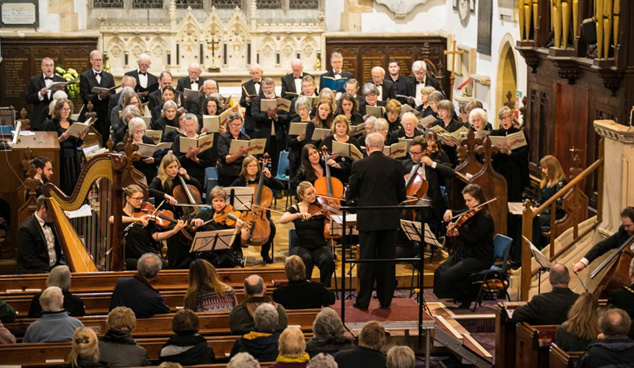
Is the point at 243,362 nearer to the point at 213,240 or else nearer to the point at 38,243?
the point at 213,240

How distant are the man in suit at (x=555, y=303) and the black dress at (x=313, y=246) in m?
2.60

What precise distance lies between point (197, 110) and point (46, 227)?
4.55 meters

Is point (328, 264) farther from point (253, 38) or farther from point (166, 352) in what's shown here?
point (253, 38)

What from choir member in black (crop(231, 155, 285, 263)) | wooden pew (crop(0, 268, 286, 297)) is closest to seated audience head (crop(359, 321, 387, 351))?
wooden pew (crop(0, 268, 286, 297))

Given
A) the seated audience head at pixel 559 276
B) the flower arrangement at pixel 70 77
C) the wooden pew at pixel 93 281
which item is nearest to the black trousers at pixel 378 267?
the wooden pew at pixel 93 281

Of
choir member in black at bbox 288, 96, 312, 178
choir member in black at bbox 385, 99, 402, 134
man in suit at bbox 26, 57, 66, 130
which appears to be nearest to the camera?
choir member in black at bbox 288, 96, 312, 178

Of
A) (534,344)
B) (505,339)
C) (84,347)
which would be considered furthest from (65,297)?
(534,344)

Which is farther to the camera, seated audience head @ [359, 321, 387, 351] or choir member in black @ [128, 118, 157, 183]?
choir member in black @ [128, 118, 157, 183]

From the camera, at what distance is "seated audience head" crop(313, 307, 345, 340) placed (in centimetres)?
711

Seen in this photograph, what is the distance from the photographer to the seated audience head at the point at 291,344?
6672 mm

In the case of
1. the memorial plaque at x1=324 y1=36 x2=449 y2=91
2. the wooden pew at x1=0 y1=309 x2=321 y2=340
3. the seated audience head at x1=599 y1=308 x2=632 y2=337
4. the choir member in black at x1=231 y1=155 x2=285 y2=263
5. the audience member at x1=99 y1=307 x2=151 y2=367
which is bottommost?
the wooden pew at x1=0 y1=309 x2=321 y2=340

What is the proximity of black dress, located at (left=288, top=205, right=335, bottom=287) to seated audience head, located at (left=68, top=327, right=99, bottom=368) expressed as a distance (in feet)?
12.1

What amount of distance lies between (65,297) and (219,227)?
2.40 m

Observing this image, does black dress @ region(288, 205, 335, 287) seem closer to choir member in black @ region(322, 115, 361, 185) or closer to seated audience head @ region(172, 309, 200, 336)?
choir member in black @ region(322, 115, 361, 185)
